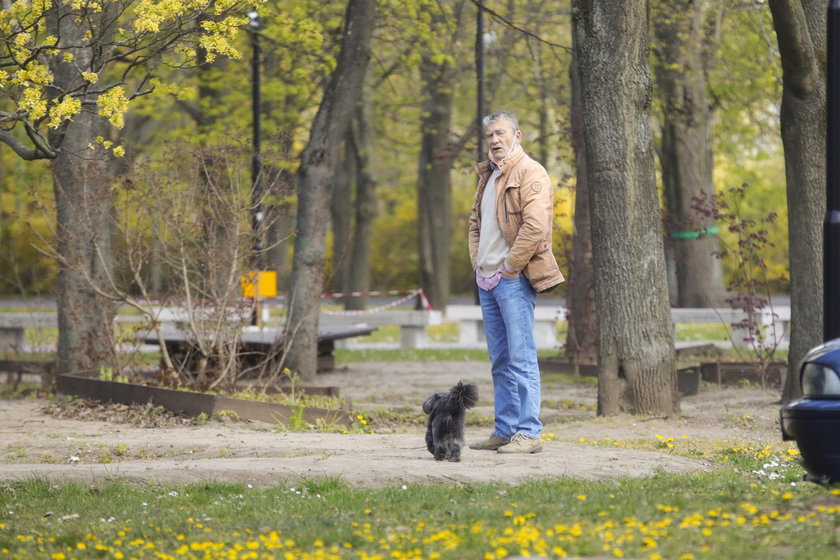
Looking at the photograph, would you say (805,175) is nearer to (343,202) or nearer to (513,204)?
(513,204)

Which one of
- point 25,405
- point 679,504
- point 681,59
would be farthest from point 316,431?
point 681,59

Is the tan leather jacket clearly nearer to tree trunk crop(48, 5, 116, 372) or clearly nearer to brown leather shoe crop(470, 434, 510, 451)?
brown leather shoe crop(470, 434, 510, 451)

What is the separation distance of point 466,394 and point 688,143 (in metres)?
17.9

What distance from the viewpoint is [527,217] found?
26.8ft

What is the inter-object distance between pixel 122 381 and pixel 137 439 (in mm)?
2929

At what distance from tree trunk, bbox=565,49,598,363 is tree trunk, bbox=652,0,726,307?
17.0ft

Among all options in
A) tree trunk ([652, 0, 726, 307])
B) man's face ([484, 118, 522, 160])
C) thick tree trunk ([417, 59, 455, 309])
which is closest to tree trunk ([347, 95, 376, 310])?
thick tree trunk ([417, 59, 455, 309])

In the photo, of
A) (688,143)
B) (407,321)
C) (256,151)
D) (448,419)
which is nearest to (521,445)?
(448,419)

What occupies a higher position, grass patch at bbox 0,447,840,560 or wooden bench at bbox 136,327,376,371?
wooden bench at bbox 136,327,376,371

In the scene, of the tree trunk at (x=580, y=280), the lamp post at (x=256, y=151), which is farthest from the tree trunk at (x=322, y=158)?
the tree trunk at (x=580, y=280)

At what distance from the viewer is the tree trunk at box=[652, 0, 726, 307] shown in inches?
895

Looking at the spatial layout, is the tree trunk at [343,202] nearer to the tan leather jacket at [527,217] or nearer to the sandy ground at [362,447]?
the sandy ground at [362,447]

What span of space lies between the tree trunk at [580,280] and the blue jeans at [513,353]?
29.1ft

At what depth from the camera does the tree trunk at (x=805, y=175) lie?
1147 cm
